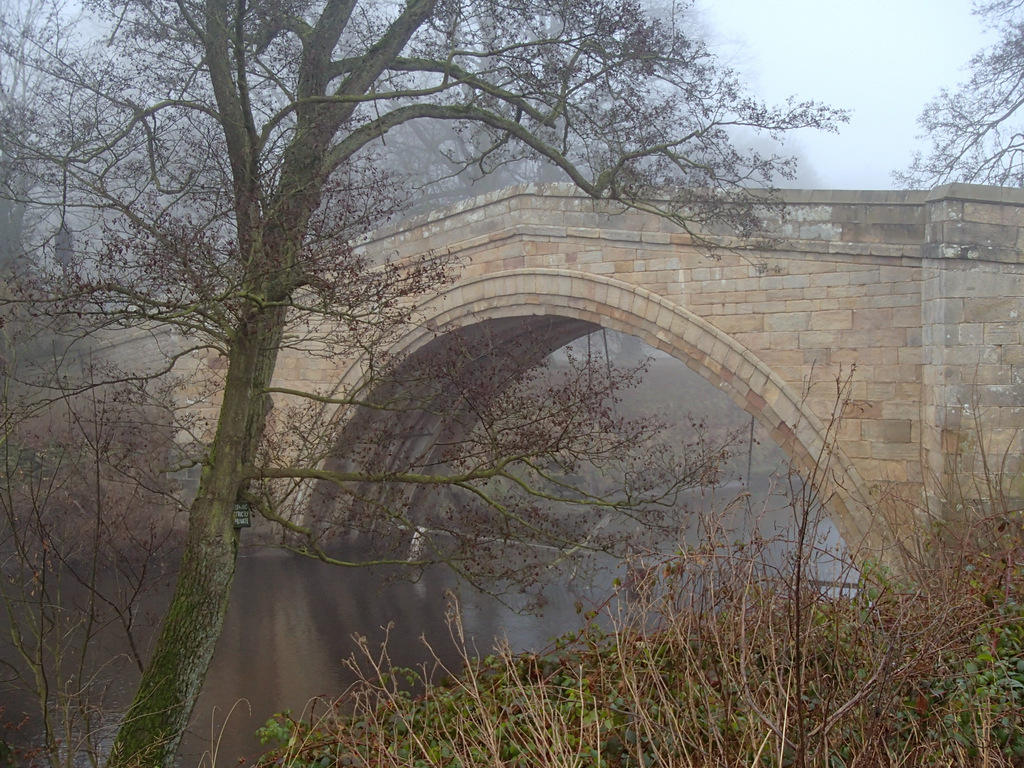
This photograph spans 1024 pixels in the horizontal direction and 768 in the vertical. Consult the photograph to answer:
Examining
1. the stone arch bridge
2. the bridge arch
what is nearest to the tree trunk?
the stone arch bridge

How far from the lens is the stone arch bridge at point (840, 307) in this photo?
230 inches

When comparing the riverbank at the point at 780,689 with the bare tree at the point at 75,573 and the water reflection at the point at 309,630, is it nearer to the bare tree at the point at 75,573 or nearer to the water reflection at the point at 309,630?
the bare tree at the point at 75,573

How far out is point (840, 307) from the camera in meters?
6.50

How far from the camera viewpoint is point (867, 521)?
21.3ft

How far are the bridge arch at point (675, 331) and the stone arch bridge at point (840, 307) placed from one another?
0.02m

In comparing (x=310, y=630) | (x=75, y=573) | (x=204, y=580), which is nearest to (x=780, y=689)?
(x=204, y=580)

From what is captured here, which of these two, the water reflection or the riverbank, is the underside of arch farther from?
the riverbank

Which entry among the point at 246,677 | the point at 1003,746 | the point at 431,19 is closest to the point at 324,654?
the point at 246,677

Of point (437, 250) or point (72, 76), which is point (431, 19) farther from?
point (437, 250)

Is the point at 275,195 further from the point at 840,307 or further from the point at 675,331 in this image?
the point at 840,307

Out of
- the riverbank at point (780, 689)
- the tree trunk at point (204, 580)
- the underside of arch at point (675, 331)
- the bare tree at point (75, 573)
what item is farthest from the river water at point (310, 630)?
the riverbank at point (780, 689)

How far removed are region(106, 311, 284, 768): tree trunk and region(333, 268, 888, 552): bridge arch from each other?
4.37ft

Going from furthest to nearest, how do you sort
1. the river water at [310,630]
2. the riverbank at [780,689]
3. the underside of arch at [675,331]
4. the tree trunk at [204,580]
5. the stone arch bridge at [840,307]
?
the river water at [310,630], the underside of arch at [675,331], the stone arch bridge at [840,307], the tree trunk at [204,580], the riverbank at [780,689]

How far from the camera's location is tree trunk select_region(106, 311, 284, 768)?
4234 millimetres
